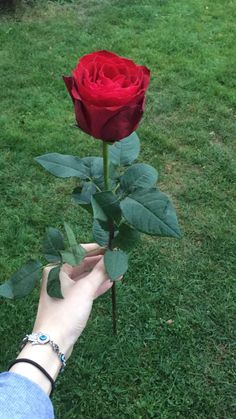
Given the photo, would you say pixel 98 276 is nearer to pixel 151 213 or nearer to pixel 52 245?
pixel 52 245

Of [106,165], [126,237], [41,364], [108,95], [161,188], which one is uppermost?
[108,95]

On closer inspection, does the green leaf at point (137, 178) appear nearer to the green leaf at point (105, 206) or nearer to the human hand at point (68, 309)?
the green leaf at point (105, 206)

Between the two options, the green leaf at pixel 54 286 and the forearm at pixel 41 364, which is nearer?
the forearm at pixel 41 364

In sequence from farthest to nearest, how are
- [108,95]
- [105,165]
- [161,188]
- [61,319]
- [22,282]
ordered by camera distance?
[161,188] → [22,282] → [61,319] → [105,165] → [108,95]

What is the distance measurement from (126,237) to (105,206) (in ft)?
0.61

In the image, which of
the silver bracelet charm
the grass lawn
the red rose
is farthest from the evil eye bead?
the grass lawn

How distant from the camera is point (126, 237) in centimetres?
151

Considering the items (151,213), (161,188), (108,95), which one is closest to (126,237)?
(151,213)

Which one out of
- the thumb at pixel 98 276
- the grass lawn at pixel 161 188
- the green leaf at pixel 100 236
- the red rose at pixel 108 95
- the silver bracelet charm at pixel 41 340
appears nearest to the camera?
the red rose at pixel 108 95

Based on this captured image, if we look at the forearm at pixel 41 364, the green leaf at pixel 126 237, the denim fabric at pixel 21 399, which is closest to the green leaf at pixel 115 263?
the green leaf at pixel 126 237

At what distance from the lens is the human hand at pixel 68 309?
1.41 metres

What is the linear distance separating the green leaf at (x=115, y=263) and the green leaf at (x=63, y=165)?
0.23 m

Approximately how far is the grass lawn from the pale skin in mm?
849

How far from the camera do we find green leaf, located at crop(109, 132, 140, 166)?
152 centimetres
